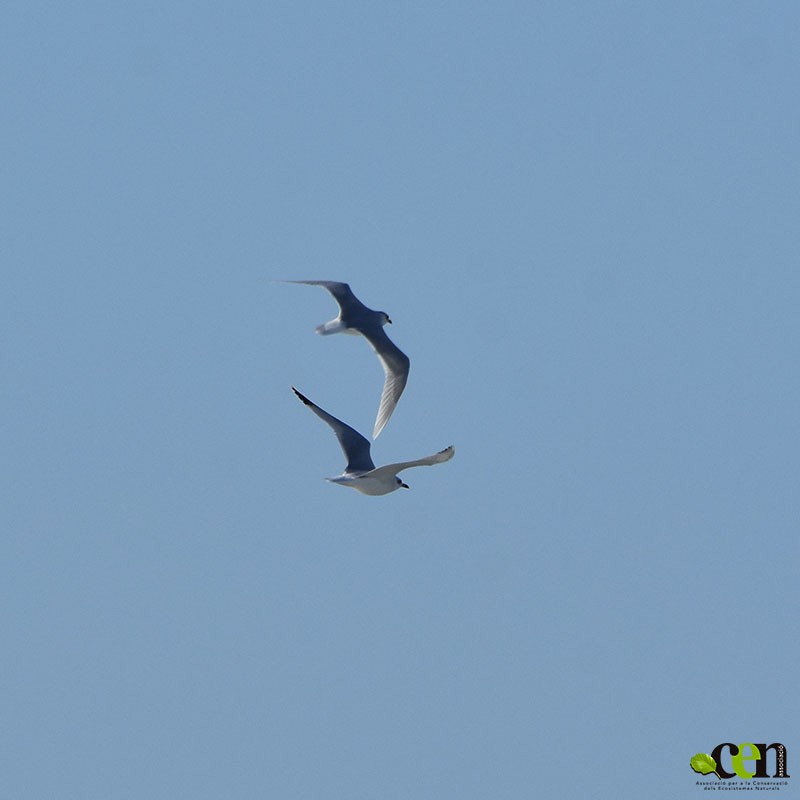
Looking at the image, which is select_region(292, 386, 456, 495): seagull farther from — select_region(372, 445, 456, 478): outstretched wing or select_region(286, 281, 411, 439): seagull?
select_region(286, 281, 411, 439): seagull

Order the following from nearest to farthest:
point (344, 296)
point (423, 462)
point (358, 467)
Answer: point (423, 462) < point (358, 467) < point (344, 296)

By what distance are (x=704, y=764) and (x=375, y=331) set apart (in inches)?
426

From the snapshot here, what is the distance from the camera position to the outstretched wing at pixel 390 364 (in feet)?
135

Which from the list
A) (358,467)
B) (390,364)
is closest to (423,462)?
(358,467)

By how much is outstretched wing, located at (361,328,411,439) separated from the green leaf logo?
9.45 m

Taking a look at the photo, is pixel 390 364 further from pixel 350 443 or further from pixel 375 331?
pixel 350 443

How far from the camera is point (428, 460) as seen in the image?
33.7 meters

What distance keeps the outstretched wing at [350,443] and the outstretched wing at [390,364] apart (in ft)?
9.76

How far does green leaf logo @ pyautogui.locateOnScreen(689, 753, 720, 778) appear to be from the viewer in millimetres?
45438

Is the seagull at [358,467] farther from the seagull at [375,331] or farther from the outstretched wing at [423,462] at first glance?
the seagull at [375,331]

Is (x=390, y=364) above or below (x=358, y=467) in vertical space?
above

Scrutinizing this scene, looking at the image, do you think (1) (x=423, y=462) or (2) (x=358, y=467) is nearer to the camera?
(1) (x=423, y=462)

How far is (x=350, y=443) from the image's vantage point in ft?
125

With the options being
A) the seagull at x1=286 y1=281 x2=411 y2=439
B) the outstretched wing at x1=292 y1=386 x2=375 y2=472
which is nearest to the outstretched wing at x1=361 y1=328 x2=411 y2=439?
the seagull at x1=286 y1=281 x2=411 y2=439
